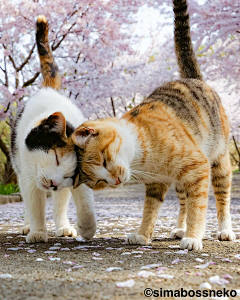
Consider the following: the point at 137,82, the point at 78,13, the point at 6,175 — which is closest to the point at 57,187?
the point at 78,13

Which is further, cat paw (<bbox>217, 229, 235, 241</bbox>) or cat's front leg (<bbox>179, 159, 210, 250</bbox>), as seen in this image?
cat paw (<bbox>217, 229, 235, 241</bbox>)

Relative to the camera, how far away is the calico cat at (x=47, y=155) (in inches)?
97.0

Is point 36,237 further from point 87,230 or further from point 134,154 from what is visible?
point 134,154

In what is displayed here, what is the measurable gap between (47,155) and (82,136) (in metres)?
0.28

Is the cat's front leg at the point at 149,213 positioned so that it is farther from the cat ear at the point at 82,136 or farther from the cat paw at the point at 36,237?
the cat ear at the point at 82,136

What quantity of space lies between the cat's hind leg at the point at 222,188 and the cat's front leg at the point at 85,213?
1195 millimetres

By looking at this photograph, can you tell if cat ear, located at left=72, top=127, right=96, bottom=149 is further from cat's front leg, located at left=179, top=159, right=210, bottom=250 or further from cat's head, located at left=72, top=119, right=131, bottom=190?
cat's front leg, located at left=179, top=159, right=210, bottom=250

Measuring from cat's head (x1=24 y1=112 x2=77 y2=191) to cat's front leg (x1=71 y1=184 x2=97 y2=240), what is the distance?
43 cm

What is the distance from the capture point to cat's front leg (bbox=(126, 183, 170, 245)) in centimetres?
287

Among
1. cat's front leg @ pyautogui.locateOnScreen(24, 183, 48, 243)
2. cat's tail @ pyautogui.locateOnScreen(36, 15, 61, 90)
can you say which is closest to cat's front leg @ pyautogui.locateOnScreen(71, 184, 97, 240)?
cat's front leg @ pyautogui.locateOnScreen(24, 183, 48, 243)

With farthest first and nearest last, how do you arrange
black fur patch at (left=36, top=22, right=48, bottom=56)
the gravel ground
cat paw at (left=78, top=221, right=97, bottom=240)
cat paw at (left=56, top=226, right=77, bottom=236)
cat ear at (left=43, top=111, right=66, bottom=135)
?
1. black fur patch at (left=36, top=22, right=48, bottom=56)
2. cat paw at (left=56, top=226, right=77, bottom=236)
3. cat paw at (left=78, top=221, right=97, bottom=240)
4. cat ear at (left=43, top=111, right=66, bottom=135)
5. the gravel ground

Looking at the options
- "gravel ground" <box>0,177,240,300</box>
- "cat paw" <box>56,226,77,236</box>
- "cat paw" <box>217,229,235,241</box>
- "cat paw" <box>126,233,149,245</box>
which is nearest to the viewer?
"gravel ground" <box>0,177,240,300</box>

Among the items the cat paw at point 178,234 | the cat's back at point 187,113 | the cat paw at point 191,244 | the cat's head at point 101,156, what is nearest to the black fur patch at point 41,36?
the cat's back at point 187,113

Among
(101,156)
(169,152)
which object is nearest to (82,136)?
(101,156)
